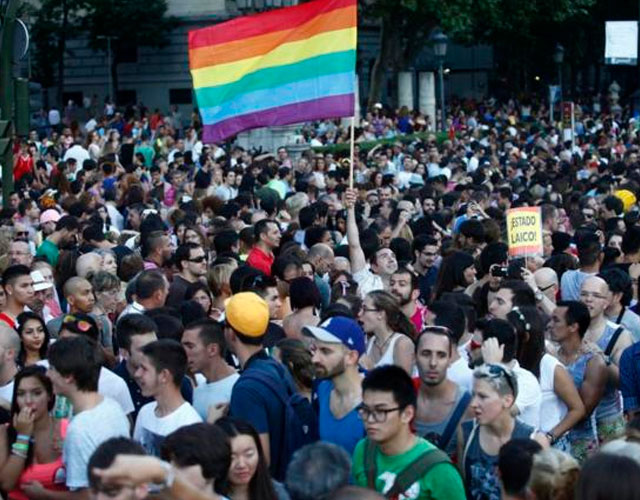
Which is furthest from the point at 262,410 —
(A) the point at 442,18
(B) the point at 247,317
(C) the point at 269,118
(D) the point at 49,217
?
(A) the point at 442,18

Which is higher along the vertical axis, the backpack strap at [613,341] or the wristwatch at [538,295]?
the wristwatch at [538,295]

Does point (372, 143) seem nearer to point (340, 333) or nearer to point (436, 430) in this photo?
point (340, 333)

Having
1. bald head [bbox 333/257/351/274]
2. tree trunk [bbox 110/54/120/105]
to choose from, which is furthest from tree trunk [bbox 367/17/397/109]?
bald head [bbox 333/257/351/274]

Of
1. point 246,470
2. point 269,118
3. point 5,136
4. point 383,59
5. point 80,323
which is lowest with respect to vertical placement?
point 246,470

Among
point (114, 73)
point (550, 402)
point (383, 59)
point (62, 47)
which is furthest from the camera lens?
point (114, 73)

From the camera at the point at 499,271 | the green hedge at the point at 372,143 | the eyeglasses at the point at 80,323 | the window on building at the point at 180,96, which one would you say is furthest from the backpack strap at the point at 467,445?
the window on building at the point at 180,96

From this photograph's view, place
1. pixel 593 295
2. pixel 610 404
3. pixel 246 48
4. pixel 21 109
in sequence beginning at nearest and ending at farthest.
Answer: pixel 610 404 < pixel 593 295 < pixel 246 48 < pixel 21 109

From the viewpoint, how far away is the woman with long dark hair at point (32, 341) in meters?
8.76

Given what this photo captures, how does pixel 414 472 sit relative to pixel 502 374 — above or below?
below

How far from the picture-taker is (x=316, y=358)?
23.6 feet

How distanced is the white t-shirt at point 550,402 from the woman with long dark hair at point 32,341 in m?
2.84

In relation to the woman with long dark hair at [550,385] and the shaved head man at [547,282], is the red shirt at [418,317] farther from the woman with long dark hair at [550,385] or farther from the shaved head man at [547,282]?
the woman with long dark hair at [550,385]

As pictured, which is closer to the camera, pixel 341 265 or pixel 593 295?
pixel 593 295

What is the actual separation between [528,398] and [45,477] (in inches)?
95.3
